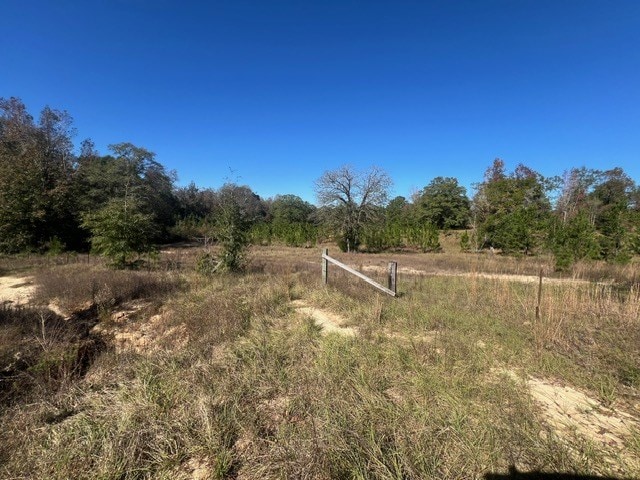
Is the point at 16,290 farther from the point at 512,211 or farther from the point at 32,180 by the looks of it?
the point at 512,211

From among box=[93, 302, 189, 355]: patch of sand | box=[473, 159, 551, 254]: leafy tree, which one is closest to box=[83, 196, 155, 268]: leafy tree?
box=[93, 302, 189, 355]: patch of sand

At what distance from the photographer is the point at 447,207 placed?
4450 cm

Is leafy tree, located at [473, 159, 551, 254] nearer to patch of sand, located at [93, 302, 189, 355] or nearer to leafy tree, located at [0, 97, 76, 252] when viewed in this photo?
patch of sand, located at [93, 302, 189, 355]

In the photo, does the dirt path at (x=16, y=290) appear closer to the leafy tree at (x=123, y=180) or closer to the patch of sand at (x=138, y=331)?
the patch of sand at (x=138, y=331)

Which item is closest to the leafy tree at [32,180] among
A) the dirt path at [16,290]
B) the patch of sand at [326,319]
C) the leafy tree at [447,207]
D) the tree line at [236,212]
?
the tree line at [236,212]

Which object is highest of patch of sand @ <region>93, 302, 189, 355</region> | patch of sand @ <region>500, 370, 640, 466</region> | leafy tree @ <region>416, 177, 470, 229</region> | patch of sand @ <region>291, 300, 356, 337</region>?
leafy tree @ <region>416, 177, 470, 229</region>

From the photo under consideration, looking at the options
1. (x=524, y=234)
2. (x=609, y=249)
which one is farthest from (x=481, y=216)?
(x=609, y=249)

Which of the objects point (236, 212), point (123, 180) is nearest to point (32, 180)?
point (123, 180)

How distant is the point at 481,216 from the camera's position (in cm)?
3716

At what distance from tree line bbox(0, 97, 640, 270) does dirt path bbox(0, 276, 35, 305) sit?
98.0 inches

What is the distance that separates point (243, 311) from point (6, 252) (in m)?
23.9

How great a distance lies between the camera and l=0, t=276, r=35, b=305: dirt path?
8.98 meters

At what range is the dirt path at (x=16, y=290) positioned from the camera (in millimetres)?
8977

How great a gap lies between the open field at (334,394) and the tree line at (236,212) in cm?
561
